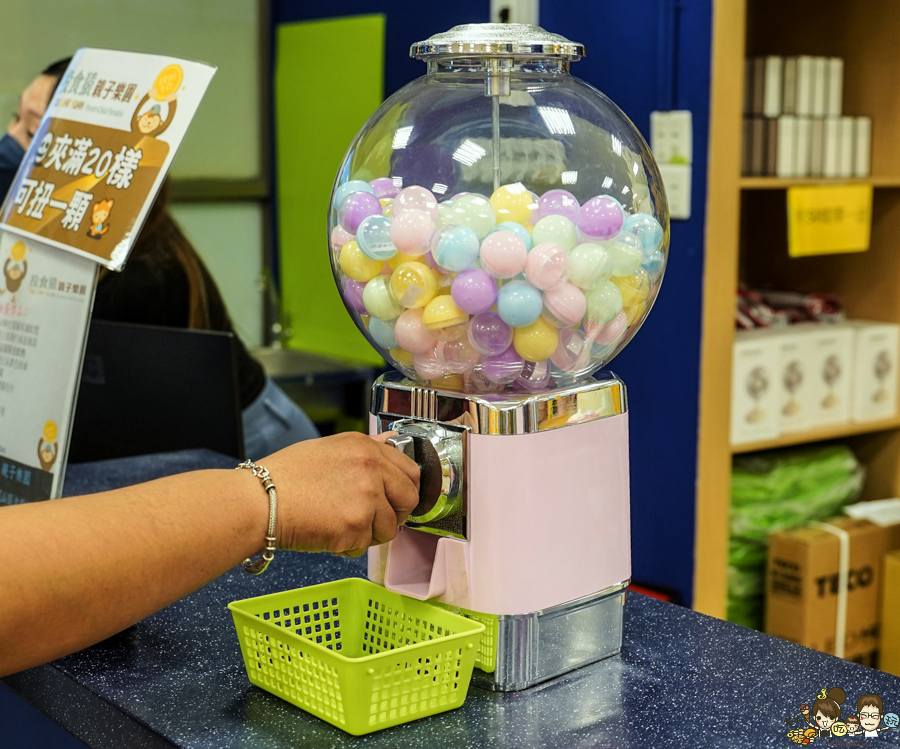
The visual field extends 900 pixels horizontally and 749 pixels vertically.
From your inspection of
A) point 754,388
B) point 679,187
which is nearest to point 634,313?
point 679,187

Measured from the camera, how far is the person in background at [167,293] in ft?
7.16

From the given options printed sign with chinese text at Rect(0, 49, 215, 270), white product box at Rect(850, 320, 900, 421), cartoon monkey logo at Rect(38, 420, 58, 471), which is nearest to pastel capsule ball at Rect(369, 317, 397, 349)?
printed sign with chinese text at Rect(0, 49, 215, 270)

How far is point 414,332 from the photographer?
0.90 meters

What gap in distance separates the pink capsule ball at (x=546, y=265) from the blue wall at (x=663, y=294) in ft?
5.02

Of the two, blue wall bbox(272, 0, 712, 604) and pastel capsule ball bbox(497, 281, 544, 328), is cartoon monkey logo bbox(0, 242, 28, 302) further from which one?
blue wall bbox(272, 0, 712, 604)

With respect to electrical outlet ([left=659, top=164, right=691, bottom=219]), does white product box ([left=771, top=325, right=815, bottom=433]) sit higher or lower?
lower

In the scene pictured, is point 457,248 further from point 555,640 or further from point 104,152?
point 104,152

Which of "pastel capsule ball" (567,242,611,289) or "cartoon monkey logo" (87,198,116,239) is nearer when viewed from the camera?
"pastel capsule ball" (567,242,611,289)

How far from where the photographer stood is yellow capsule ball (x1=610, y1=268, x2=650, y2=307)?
91 cm

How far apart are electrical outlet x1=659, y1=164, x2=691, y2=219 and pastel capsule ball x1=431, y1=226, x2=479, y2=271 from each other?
5.05 ft

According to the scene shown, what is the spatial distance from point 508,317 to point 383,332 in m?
0.13

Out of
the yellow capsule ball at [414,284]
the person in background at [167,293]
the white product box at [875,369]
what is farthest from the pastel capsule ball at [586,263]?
the white product box at [875,369]

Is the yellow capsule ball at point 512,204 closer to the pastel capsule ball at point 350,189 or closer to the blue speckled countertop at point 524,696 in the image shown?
the pastel capsule ball at point 350,189

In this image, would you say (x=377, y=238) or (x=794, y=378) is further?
(x=794, y=378)
